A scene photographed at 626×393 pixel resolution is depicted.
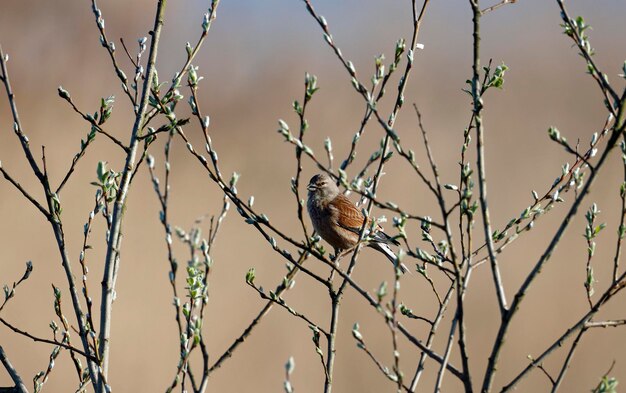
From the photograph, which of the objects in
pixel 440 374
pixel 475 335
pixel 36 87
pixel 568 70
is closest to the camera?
pixel 440 374

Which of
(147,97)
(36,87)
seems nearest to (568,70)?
(36,87)

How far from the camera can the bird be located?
5.06m

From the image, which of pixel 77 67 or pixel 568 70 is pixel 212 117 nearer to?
pixel 77 67

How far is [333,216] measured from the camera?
5.14 meters

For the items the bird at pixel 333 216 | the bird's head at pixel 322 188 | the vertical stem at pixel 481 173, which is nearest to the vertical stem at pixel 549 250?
the vertical stem at pixel 481 173

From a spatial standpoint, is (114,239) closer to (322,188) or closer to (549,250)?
(549,250)

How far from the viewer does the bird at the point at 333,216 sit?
5.06 meters

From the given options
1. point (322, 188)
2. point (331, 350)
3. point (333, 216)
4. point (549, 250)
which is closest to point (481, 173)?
point (549, 250)

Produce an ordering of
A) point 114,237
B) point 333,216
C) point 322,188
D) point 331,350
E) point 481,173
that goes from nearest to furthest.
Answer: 1. point 481,173
2. point 114,237
3. point 331,350
4. point 333,216
5. point 322,188

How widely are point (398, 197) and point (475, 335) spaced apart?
5.18ft

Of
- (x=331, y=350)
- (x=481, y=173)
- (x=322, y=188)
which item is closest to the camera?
(x=481, y=173)

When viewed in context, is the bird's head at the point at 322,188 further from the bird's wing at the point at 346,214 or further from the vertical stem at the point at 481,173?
the vertical stem at the point at 481,173

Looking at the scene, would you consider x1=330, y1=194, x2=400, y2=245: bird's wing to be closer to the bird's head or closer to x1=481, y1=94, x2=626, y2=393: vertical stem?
the bird's head

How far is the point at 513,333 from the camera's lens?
676 centimetres
